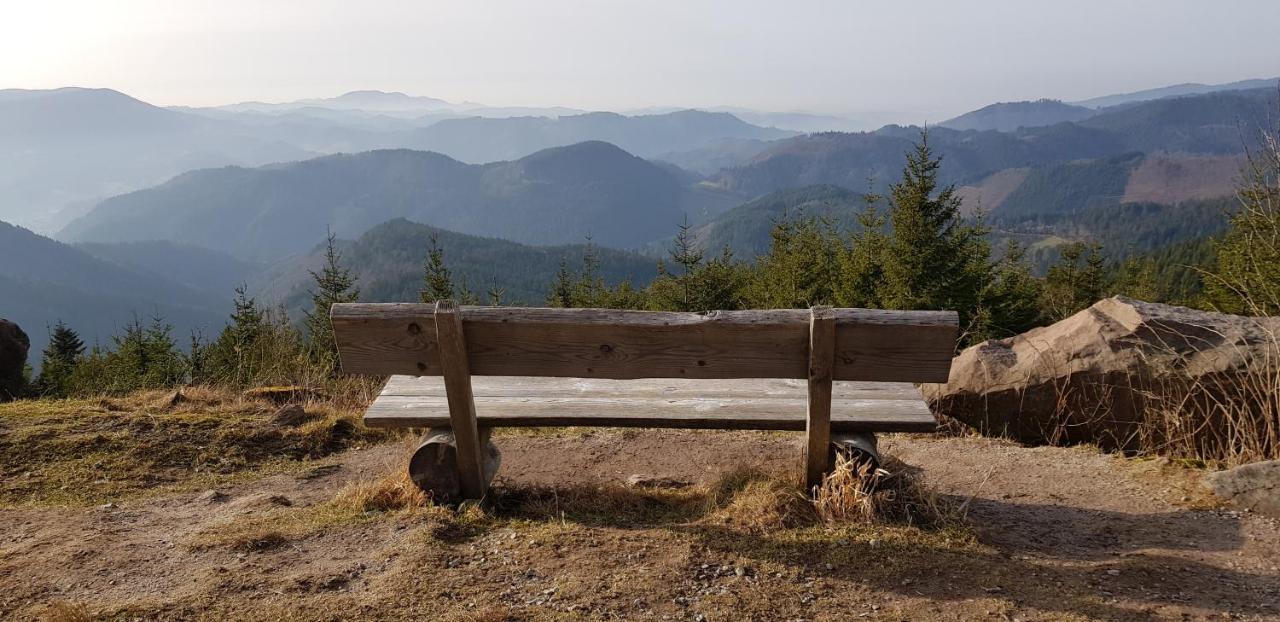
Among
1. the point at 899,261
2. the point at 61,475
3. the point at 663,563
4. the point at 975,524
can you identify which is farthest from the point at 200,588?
the point at 899,261

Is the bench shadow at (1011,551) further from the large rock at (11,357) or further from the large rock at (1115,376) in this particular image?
the large rock at (11,357)

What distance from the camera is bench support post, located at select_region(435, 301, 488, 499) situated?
395cm

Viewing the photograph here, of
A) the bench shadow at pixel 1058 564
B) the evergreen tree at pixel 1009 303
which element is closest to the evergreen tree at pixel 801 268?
the evergreen tree at pixel 1009 303

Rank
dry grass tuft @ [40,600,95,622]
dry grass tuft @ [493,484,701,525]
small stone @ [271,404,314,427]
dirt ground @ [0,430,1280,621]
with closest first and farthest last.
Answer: dry grass tuft @ [40,600,95,622], dirt ground @ [0,430,1280,621], dry grass tuft @ [493,484,701,525], small stone @ [271,404,314,427]

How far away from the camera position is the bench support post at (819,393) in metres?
3.79

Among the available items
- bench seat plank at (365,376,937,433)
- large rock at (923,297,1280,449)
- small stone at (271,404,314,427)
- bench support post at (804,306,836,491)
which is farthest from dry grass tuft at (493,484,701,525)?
small stone at (271,404,314,427)

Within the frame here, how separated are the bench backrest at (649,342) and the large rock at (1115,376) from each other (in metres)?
2.49

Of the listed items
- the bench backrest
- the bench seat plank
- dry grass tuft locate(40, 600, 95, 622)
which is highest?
the bench backrest

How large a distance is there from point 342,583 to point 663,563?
1516 mm

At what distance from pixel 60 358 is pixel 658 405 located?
32.9 m

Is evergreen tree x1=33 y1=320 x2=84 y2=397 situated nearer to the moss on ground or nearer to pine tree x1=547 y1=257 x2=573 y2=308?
pine tree x1=547 y1=257 x2=573 y2=308

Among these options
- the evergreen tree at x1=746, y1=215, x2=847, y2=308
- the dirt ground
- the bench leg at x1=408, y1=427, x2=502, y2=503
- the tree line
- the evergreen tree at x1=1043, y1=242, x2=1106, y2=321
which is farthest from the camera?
the evergreen tree at x1=1043, y1=242, x2=1106, y2=321

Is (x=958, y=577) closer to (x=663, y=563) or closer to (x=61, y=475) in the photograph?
(x=663, y=563)

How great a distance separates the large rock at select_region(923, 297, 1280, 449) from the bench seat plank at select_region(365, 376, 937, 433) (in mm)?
1777
